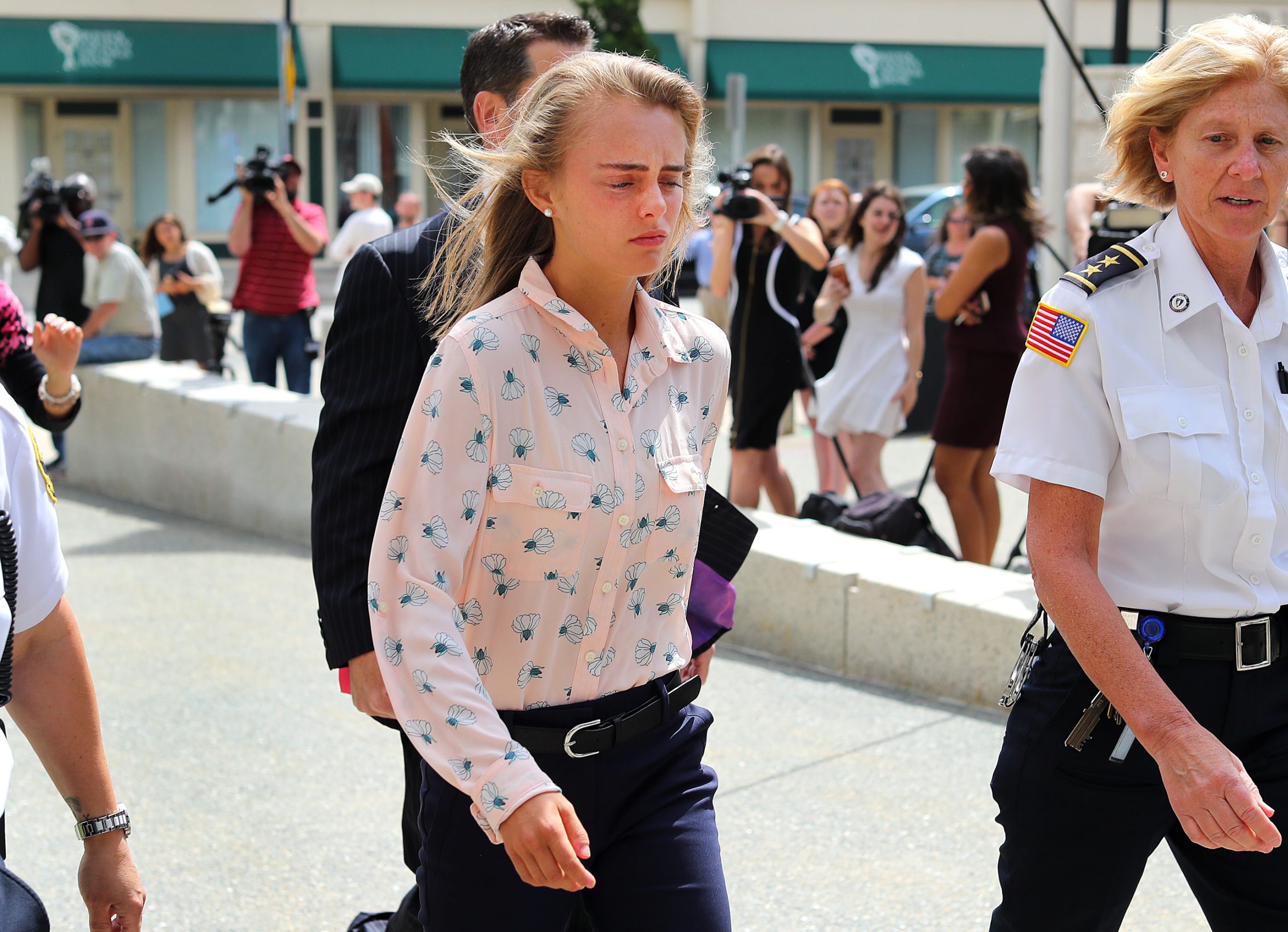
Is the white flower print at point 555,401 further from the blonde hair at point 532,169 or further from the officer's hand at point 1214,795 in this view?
the officer's hand at point 1214,795

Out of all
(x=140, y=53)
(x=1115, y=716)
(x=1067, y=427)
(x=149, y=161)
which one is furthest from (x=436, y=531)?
(x=149, y=161)

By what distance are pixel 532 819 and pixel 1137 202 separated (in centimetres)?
152

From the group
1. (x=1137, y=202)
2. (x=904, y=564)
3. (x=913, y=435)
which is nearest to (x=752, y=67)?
(x=913, y=435)

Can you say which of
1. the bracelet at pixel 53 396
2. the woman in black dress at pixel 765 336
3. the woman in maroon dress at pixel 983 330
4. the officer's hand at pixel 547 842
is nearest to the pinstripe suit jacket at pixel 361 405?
the officer's hand at pixel 547 842

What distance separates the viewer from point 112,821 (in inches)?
85.4

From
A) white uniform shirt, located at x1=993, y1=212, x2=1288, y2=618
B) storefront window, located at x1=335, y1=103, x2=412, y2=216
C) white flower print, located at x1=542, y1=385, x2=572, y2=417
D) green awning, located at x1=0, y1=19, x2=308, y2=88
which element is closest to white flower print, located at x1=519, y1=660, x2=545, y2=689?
white flower print, located at x1=542, y1=385, x2=572, y2=417

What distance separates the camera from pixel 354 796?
438 cm

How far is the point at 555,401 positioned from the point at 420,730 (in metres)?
0.47

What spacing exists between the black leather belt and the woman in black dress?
4837 mm

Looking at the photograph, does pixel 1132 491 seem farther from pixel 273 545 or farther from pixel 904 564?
pixel 273 545

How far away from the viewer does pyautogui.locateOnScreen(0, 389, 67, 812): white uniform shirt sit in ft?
6.15

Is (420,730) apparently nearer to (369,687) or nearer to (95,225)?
(369,687)

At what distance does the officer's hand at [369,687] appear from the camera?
222 cm

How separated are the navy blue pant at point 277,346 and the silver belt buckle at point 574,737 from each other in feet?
24.6
